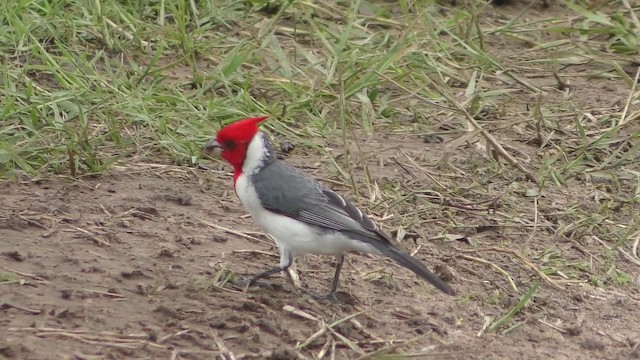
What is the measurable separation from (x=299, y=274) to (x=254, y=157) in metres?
0.62

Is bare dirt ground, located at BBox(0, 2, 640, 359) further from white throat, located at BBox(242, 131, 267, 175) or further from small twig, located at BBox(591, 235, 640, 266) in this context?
white throat, located at BBox(242, 131, 267, 175)

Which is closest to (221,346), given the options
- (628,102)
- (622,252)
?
(622,252)

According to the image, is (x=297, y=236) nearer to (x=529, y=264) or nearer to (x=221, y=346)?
(x=221, y=346)

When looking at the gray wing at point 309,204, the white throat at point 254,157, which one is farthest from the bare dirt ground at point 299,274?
the white throat at point 254,157

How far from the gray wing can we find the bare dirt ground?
351 mm

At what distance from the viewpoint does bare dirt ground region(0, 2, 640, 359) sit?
16.4 feet

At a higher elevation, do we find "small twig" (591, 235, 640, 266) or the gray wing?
the gray wing

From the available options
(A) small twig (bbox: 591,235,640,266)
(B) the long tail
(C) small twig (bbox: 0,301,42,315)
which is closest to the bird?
(B) the long tail

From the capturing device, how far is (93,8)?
27.5 feet

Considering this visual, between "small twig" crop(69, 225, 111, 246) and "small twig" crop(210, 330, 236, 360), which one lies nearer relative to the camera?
"small twig" crop(210, 330, 236, 360)

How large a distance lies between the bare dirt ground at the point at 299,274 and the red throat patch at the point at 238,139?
1.60ft

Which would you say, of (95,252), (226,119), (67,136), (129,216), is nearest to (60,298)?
(95,252)

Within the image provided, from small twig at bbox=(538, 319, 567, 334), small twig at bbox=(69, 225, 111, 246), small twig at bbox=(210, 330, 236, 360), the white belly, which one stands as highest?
small twig at bbox=(210, 330, 236, 360)

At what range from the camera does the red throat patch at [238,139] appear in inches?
232
